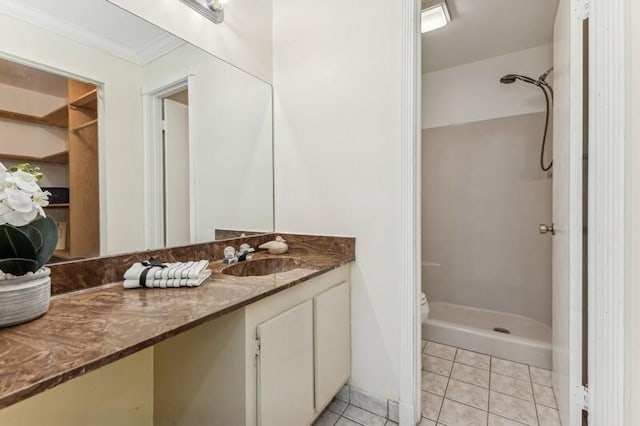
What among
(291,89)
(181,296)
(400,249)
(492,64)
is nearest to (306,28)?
(291,89)

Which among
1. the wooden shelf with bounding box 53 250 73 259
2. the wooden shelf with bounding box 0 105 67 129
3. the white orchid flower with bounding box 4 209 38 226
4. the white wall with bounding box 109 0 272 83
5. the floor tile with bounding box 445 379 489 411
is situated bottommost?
the floor tile with bounding box 445 379 489 411

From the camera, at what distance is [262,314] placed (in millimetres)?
976

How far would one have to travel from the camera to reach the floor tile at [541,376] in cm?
171

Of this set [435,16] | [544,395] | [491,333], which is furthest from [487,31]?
[544,395]

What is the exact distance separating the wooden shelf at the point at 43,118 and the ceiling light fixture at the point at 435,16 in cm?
200

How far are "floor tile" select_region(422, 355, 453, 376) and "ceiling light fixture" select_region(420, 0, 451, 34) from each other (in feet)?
7.42

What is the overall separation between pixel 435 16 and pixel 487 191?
1.48 m

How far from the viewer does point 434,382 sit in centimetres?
171

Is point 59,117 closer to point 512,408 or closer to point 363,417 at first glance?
point 363,417

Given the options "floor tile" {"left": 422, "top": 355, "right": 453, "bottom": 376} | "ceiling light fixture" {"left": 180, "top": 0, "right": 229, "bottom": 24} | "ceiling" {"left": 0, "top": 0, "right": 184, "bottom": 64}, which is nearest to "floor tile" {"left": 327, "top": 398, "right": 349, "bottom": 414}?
"floor tile" {"left": 422, "top": 355, "right": 453, "bottom": 376}

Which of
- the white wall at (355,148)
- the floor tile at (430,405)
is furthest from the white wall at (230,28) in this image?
the floor tile at (430,405)

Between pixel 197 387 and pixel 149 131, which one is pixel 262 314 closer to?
pixel 197 387

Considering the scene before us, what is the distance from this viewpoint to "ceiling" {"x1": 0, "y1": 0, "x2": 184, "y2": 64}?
3.03 feet
